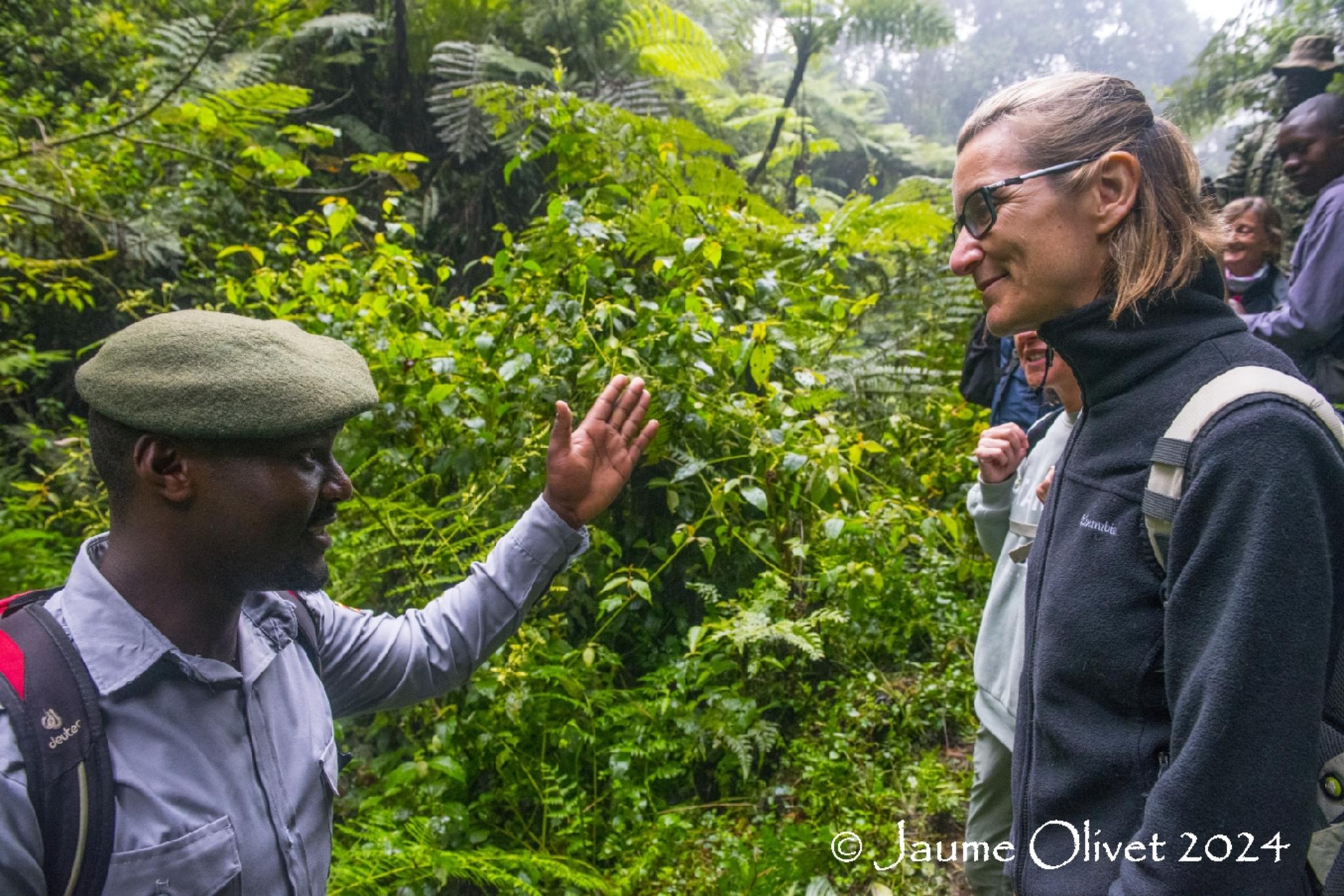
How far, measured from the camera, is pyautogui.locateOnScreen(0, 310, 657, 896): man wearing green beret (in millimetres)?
1186

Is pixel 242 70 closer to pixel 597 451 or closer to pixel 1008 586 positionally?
pixel 597 451

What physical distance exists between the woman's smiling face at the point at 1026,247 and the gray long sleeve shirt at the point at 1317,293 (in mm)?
2276

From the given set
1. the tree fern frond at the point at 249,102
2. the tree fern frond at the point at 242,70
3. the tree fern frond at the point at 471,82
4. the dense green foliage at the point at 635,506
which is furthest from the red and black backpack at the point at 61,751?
the tree fern frond at the point at 242,70

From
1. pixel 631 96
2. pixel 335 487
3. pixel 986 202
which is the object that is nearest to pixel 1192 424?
pixel 986 202

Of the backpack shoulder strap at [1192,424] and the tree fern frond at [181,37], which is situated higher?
the tree fern frond at [181,37]

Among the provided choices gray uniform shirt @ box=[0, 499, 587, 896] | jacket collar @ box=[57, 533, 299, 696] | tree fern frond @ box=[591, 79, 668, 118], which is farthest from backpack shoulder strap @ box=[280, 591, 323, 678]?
tree fern frond @ box=[591, 79, 668, 118]

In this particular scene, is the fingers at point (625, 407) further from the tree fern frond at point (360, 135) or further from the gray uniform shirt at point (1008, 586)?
the tree fern frond at point (360, 135)

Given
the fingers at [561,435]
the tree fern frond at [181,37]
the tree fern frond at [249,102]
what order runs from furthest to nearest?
the tree fern frond at [181,37]
the tree fern frond at [249,102]
the fingers at [561,435]

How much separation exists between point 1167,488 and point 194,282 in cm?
628

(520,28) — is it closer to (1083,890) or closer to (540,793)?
(540,793)

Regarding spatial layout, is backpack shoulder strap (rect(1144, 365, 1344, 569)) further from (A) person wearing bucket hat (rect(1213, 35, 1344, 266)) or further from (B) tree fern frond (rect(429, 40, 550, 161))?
(B) tree fern frond (rect(429, 40, 550, 161))

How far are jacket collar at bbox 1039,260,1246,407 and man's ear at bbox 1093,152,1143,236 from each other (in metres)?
0.13

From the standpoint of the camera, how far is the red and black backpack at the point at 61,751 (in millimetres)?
1047

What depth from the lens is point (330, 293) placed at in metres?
4.02
